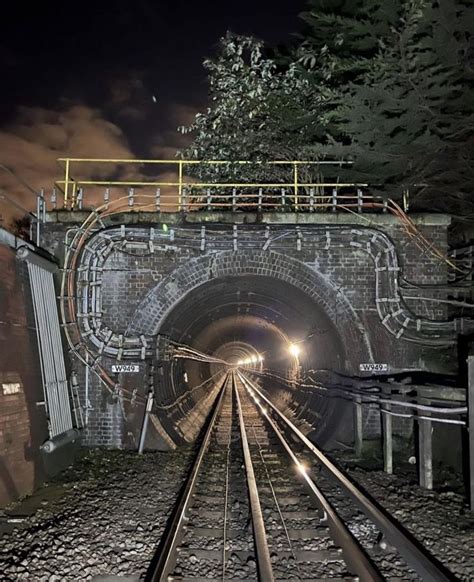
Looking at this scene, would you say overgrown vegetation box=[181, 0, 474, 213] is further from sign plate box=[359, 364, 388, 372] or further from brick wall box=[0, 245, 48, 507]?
brick wall box=[0, 245, 48, 507]

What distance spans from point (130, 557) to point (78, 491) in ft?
9.53

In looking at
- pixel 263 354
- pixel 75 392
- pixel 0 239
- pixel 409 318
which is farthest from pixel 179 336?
pixel 263 354

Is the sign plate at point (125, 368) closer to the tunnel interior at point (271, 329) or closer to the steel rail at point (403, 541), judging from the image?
the tunnel interior at point (271, 329)

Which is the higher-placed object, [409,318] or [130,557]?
[409,318]

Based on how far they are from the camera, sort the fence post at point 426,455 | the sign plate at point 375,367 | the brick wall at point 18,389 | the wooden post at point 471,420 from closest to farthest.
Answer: the wooden post at point 471,420, the brick wall at point 18,389, the fence post at point 426,455, the sign plate at point 375,367

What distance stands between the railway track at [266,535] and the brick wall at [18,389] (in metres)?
2.27

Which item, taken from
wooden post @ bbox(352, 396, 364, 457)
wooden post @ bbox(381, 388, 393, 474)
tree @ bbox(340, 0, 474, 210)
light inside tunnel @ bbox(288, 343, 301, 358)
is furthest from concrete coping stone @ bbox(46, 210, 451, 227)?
light inside tunnel @ bbox(288, 343, 301, 358)

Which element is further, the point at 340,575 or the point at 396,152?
the point at 396,152

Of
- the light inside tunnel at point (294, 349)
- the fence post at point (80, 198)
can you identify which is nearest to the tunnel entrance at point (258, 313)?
the light inside tunnel at point (294, 349)

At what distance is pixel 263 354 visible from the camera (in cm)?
3478

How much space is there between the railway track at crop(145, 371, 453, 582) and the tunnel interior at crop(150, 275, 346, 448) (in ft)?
14.2

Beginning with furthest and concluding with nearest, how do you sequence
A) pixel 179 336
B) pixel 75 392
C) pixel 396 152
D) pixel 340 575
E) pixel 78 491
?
1. pixel 179 336
2. pixel 75 392
3. pixel 396 152
4. pixel 78 491
5. pixel 340 575

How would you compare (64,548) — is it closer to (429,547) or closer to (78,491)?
(78,491)

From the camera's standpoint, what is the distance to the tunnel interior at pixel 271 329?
13.3 m
